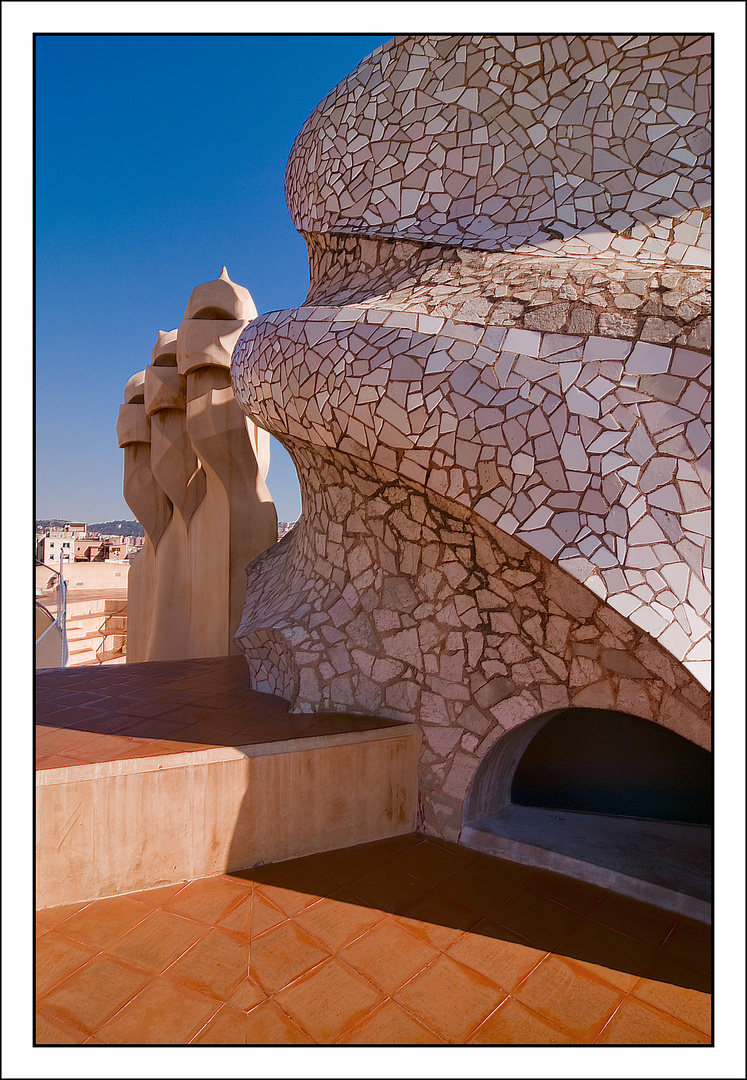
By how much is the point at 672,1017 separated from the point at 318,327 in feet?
13.6

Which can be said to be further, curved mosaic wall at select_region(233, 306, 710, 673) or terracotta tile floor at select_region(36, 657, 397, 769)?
terracotta tile floor at select_region(36, 657, 397, 769)

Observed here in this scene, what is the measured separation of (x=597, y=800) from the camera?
191 inches

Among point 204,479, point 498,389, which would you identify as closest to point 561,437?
point 498,389

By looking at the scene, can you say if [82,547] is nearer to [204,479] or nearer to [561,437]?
[204,479]

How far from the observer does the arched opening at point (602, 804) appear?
3.92 metres

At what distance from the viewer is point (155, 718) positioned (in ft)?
15.3

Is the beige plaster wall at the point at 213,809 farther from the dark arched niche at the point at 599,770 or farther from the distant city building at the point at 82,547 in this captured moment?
the distant city building at the point at 82,547

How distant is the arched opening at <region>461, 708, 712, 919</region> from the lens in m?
3.92

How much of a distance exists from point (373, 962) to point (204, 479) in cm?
897

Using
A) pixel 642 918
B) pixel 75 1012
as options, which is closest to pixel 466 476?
pixel 642 918

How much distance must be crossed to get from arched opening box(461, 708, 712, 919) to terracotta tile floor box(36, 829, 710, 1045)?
0.52ft

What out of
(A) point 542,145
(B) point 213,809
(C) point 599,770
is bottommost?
(C) point 599,770

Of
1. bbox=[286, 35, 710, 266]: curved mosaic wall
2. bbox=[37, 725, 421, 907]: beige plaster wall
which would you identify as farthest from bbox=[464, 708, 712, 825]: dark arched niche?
bbox=[286, 35, 710, 266]: curved mosaic wall

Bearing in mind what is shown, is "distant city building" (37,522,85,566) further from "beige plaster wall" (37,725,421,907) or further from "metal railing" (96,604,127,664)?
"beige plaster wall" (37,725,421,907)
